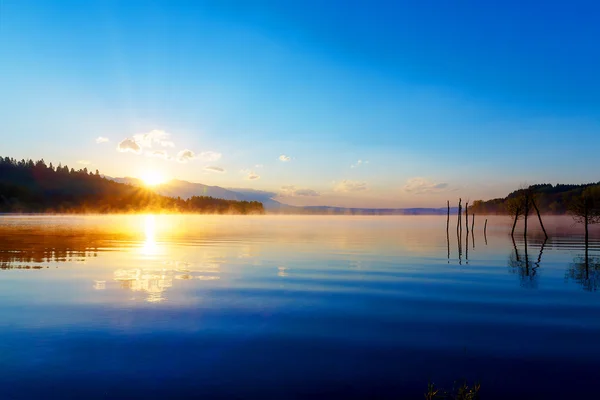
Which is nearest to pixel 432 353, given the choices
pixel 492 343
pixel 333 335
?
pixel 492 343

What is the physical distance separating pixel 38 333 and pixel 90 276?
13102 millimetres

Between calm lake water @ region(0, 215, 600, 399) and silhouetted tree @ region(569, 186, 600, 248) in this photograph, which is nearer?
calm lake water @ region(0, 215, 600, 399)

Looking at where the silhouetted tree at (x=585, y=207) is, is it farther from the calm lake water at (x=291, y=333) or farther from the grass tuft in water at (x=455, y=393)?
the grass tuft in water at (x=455, y=393)

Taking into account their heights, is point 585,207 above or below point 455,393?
above

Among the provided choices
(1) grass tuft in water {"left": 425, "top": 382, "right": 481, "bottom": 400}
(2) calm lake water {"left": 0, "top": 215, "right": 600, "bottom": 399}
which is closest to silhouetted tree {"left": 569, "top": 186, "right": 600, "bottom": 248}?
(2) calm lake water {"left": 0, "top": 215, "right": 600, "bottom": 399}

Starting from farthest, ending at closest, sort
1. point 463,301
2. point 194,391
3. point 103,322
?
point 463,301, point 103,322, point 194,391

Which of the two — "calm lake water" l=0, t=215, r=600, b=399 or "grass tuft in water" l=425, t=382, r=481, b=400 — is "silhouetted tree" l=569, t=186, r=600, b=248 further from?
"grass tuft in water" l=425, t=382, r=481, b=400

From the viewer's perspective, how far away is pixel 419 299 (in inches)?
826

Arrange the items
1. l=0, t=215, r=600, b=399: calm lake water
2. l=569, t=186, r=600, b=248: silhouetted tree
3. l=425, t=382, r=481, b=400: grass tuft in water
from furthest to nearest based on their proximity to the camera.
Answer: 1. l=569, t=186, r=600, b=248: silhouetted tree
2. l=0, t=215, r=600, b=399: calm lake water
3. l=425, t=382, r=481, b=400: grass tuft in water

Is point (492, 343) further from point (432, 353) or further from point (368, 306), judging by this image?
point (368, 306)

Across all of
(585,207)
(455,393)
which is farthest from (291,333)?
(585,207)

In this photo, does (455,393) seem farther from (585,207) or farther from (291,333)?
(585,207)

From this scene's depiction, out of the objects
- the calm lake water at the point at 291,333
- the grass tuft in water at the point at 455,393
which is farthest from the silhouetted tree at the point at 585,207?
the grass tuft in water at the point at 455,393

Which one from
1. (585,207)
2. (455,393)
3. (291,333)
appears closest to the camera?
(455,393)
